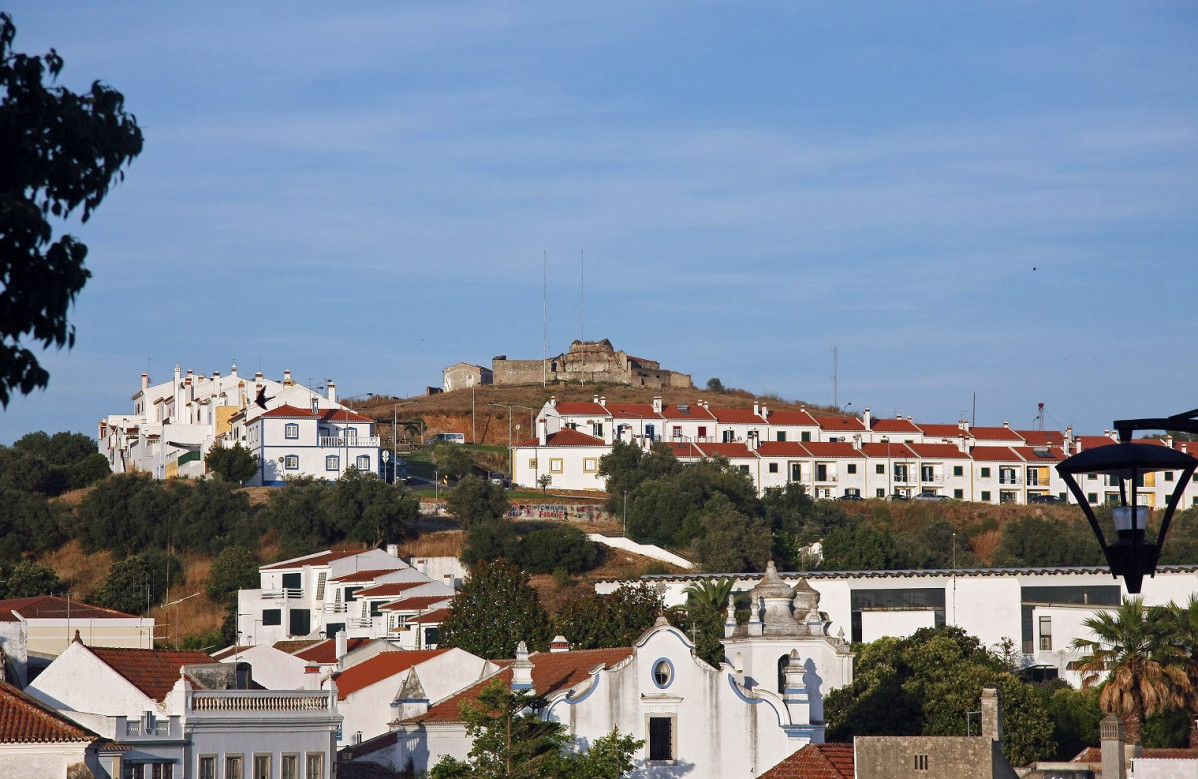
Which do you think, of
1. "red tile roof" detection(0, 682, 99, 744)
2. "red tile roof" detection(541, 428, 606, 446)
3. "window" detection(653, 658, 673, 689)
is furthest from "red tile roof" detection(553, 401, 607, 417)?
"red tile roof" detection(0, 682, 99, 744)

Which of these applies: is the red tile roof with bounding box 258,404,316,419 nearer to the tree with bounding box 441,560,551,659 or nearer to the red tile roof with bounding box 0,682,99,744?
the tree with bounding box 441,560,551,659

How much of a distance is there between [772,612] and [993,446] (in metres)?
99.8

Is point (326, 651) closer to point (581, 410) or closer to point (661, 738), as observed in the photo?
point (661, 738)

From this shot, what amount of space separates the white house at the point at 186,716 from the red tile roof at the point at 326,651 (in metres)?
20.6

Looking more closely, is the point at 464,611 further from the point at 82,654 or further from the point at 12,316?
the point at 12,316

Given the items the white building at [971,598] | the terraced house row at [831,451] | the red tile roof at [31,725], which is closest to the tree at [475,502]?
the terraced house row at [831,451]

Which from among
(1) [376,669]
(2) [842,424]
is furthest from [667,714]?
(2) [842,424]

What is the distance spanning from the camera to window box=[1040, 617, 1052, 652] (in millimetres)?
83875

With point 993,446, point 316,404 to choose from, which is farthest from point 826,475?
point 316,404

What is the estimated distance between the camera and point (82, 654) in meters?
43.7

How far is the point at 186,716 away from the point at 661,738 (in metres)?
11.5

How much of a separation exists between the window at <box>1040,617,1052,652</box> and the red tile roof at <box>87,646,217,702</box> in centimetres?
4789

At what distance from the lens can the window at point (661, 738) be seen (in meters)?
44.8

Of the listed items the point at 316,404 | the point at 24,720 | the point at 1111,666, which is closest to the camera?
the point at 24,720
